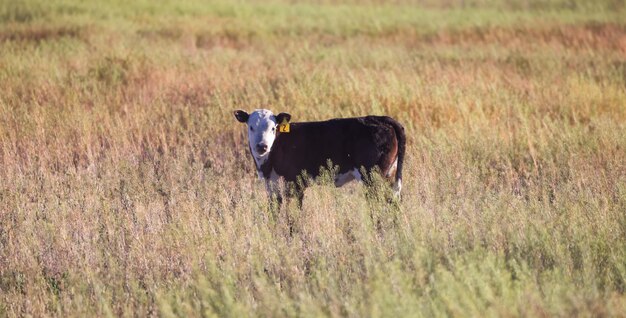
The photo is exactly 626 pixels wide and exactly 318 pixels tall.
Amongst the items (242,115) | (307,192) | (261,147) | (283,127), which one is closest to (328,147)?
(283,127)

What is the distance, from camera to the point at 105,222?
6531 mm

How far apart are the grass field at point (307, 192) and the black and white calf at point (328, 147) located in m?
0.28

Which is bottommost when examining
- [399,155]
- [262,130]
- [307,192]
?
[307,192]

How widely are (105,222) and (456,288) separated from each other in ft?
10.8

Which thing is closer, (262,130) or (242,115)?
(262,130)

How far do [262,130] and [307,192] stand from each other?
3.04 feet

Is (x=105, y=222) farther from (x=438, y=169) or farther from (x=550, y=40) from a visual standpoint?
(x=550, y=40)

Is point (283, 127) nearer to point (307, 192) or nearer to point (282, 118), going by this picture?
point (282, 118)

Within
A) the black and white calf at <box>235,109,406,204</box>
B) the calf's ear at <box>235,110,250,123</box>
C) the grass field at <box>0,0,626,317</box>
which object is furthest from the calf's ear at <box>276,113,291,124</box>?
the grass field at <box>0,0,626,317</box>

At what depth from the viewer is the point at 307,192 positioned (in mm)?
7461

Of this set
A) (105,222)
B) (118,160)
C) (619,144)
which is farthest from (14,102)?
(619,144)

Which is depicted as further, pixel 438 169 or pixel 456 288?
pixel 438 169

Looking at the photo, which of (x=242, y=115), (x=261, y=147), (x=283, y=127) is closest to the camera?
(x=261, y=147)

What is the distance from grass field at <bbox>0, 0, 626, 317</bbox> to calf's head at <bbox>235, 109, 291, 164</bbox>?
16.5 inches
